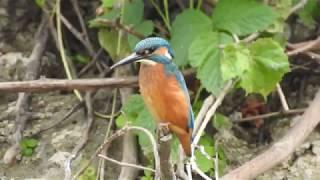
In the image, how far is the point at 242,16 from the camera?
2.65m

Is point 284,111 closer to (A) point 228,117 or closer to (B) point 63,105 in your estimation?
(A) point 228,117

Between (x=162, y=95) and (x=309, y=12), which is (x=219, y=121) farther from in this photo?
(x=162, y=95)

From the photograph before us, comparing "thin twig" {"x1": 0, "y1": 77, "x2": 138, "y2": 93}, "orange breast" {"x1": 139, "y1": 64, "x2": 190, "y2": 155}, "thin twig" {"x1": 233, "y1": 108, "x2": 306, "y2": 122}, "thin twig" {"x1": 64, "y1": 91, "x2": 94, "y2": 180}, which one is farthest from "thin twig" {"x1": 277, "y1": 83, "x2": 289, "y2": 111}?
"orange breast" {"x1": 139, "y1": 64, "x2": 190, "y2": 155}

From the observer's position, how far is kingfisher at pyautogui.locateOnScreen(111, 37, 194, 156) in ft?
6.39

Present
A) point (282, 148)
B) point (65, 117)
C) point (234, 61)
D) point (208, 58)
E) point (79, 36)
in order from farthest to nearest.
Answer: point (79, 36), point (65, 117), point (282, 148), point (208, 58), point (234, 61)

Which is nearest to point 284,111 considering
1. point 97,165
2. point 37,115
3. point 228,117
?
point 228,117

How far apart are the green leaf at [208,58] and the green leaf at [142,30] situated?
26 cm

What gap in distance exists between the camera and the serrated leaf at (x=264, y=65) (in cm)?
248

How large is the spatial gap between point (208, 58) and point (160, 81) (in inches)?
23.7

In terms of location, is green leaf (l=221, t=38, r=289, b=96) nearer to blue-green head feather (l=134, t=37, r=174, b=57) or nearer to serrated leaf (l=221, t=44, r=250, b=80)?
serrated leaf (l=221, t=44, r=250, b=80)

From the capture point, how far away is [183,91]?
6.69 ft

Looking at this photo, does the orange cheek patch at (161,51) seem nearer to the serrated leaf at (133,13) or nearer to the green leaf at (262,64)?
the green leaf at (262,64)

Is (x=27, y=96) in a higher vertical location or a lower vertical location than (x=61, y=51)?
lower

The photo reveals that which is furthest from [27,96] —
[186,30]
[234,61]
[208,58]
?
[234,61]
